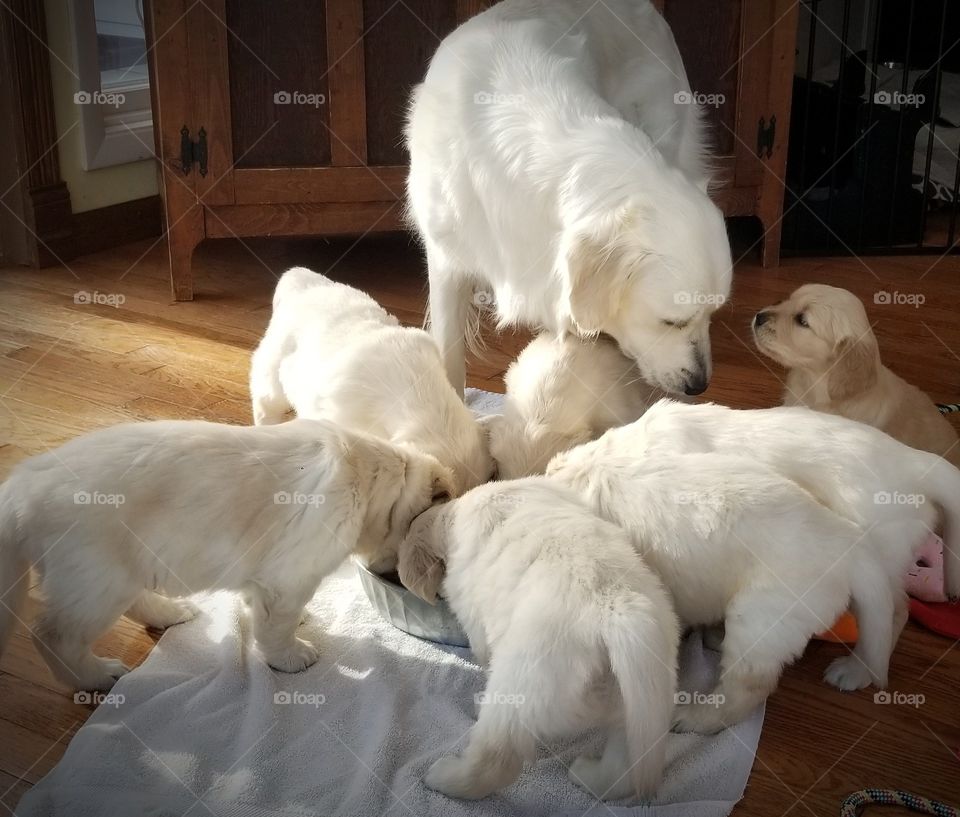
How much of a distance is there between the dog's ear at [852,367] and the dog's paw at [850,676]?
702 mm

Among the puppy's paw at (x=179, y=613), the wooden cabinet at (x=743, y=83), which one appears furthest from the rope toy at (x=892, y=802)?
the wooden cabinet at (x=743, y=83)

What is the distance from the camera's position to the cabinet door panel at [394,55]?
11.7 feet

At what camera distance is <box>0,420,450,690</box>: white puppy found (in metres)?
1.65

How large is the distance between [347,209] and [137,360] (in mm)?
993

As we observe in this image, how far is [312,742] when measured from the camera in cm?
172

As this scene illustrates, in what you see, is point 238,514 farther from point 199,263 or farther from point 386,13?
point 199,263

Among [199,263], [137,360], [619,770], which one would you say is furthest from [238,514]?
[199,263]

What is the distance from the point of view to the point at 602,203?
2.20m

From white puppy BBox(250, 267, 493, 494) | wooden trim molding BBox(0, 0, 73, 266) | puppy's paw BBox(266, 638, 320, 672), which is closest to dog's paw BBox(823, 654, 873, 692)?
white puppy BBox(250, 267, 493, 494)

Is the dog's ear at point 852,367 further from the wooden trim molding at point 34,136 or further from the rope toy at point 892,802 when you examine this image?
the wooden trim molding at point 34,136

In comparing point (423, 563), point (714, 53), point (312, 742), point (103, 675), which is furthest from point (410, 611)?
point (714, 53)

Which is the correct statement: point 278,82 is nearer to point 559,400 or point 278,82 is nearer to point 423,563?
point 559,400

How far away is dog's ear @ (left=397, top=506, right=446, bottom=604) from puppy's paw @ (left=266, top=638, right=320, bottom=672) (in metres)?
0.26

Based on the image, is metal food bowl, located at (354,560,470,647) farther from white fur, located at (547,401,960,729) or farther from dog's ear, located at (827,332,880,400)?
dog's ear, located at (827,332,880,400)
